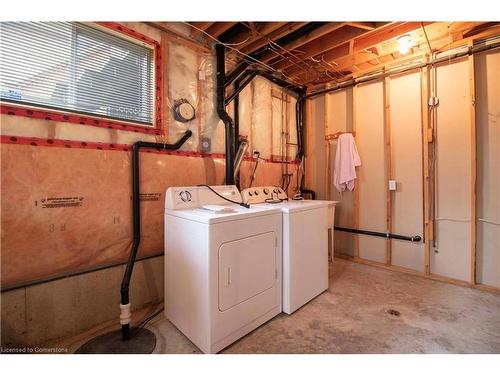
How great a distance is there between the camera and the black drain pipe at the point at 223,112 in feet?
7.97

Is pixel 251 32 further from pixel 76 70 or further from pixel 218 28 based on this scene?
pixel 76 70

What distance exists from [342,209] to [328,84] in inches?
75.6

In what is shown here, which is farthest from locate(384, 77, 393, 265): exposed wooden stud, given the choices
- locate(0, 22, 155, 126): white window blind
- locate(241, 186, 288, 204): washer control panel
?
locate(0, 22, 155, 126): white window blind

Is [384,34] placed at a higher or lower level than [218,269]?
higher

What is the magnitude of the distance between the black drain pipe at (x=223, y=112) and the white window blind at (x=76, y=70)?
670 millimetres

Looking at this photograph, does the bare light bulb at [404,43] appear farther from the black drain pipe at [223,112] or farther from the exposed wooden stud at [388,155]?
the black drain pipe at [223,112]

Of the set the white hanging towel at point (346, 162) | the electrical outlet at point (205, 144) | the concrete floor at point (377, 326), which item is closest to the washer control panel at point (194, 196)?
the electrical outlet at point (205, 144)

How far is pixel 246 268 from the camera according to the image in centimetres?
167

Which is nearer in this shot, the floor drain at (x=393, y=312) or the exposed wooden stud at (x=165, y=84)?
the floor drain at (x=393, y=312)

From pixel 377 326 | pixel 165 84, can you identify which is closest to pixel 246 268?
pixel 377 326

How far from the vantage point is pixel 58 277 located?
5.28 ft

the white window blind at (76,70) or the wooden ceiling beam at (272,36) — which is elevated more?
the wooden ceiling beam at (272,36)

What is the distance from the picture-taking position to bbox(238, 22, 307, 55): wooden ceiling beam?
2177 millimetres

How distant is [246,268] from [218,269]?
260 millimetres
